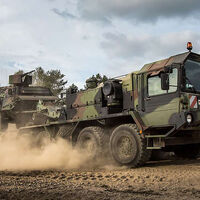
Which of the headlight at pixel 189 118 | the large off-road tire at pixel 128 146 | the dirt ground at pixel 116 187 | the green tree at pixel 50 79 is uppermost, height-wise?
the green tree at pixel 50 79

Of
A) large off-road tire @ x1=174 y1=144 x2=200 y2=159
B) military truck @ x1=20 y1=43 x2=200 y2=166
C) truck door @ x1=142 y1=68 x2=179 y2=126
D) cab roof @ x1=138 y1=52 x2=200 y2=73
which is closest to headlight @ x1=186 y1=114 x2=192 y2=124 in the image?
military truck @ x1=20 y1=43 x2=200 y2=166

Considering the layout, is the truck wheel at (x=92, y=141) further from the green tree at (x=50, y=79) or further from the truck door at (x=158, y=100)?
the green tree at (x=50, y=79)

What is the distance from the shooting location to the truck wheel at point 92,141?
8445 mm

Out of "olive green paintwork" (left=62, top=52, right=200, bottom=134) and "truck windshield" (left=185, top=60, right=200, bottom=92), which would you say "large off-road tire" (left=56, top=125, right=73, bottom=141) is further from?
"truck windshield" (left=185, top=60, right=200, bottom=92)

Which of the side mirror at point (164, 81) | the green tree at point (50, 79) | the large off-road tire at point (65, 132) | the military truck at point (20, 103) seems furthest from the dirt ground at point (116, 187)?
the green tree at point (50, 79)

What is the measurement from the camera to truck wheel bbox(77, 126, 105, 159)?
27.7ft

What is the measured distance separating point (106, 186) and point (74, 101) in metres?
5.43

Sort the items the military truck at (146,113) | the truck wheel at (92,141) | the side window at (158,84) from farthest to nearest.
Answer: the truck wheel at (92,141) → the side window at (158,84) → the military truck at (146,113)

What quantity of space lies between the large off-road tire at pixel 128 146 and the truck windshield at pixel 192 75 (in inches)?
69.8

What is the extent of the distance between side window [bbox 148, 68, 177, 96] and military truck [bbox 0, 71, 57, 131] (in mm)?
5384

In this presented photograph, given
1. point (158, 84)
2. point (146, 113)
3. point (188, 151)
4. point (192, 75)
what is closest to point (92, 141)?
point (146, 113)

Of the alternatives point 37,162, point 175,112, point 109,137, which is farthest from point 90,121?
point 175,112

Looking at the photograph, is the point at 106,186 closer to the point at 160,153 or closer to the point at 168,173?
the point at 168,173

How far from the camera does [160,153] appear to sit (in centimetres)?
→ 974
